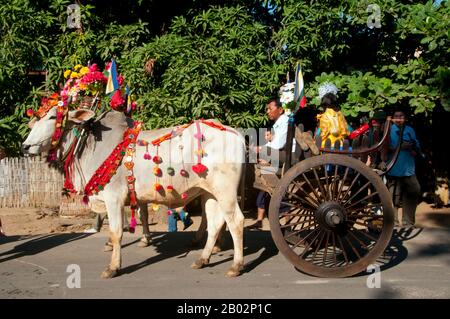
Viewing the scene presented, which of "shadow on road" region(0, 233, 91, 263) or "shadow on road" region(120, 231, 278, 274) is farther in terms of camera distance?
"shadow on road" region(0, 233, 91, 263)

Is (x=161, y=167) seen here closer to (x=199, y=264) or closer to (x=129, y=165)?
(x=129, y=165)

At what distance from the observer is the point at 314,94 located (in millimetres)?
8102

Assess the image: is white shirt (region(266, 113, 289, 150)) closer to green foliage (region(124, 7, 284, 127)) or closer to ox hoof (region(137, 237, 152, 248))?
ox hoof (region(137, 237, 152, 248))

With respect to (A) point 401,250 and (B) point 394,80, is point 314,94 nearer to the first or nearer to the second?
(B) point 394,80

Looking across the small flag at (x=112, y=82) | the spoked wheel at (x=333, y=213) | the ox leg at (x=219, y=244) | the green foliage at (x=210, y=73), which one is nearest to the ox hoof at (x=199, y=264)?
the ox leg at (x=219, y=244)

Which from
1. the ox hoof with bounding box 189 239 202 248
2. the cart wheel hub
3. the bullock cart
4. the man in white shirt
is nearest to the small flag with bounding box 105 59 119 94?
the man in white shirt

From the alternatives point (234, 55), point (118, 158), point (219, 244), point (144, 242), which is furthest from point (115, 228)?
point (234, 55)

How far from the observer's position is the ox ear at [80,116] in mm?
5020

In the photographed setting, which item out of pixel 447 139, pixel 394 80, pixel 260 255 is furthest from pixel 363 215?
pixel 447 139

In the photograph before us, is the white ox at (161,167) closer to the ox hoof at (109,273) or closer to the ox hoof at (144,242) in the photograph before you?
the ox hoof at (109,273)

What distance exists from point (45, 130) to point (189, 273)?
7.35ft

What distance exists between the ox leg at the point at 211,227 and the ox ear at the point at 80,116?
1694 mm

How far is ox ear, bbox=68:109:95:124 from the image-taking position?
198 inches

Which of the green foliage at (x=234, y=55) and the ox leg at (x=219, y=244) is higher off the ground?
the green foliage at (x=234, y=55)
